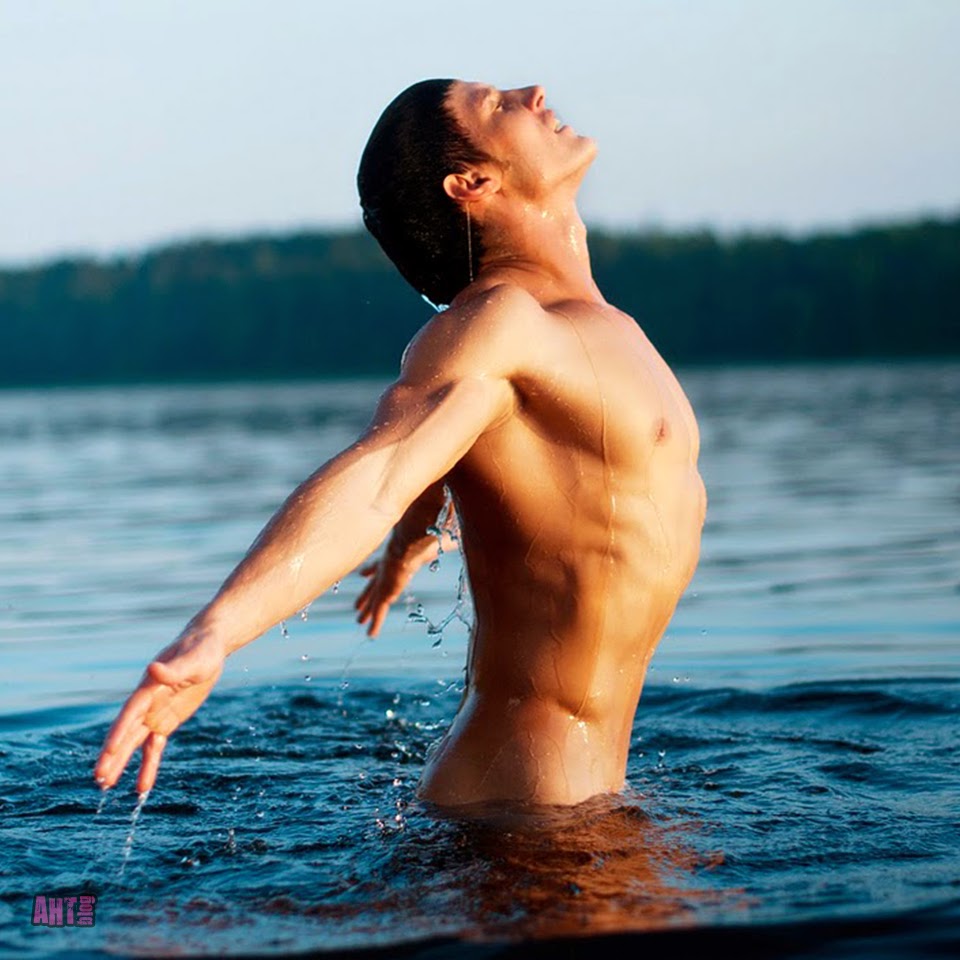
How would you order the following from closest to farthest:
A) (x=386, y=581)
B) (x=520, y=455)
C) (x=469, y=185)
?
(x=520, y=455) → (x=469, y=185) → (x=386, y=581)

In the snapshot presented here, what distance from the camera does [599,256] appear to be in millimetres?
60688

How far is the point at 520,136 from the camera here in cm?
411

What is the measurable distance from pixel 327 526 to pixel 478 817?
34.9 inches

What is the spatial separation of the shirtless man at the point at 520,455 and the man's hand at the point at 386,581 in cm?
89

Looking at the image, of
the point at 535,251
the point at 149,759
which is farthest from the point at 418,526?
the point at 149,759

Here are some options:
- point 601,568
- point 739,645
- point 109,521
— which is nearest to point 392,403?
point 601,568

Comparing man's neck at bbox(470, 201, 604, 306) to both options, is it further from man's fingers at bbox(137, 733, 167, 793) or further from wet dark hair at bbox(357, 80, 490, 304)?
man's fingers at bbox(137, 733, 167, 793)

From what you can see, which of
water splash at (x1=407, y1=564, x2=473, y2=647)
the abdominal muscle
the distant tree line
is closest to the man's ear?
water splash at (x1=407, y1=564, x2=473, y2=647)

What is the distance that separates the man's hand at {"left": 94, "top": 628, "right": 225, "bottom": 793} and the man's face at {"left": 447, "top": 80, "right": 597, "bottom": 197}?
1.50 meters

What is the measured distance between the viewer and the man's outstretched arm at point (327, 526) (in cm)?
308

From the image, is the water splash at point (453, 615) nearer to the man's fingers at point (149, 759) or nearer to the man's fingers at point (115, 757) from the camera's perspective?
the man's fingers at point (149, 759)

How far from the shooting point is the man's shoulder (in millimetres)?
3613

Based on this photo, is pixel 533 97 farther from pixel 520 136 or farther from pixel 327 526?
pixel 327 526

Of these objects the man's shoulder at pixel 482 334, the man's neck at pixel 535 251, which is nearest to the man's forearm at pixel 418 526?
the man's neck at pixel 535 251
